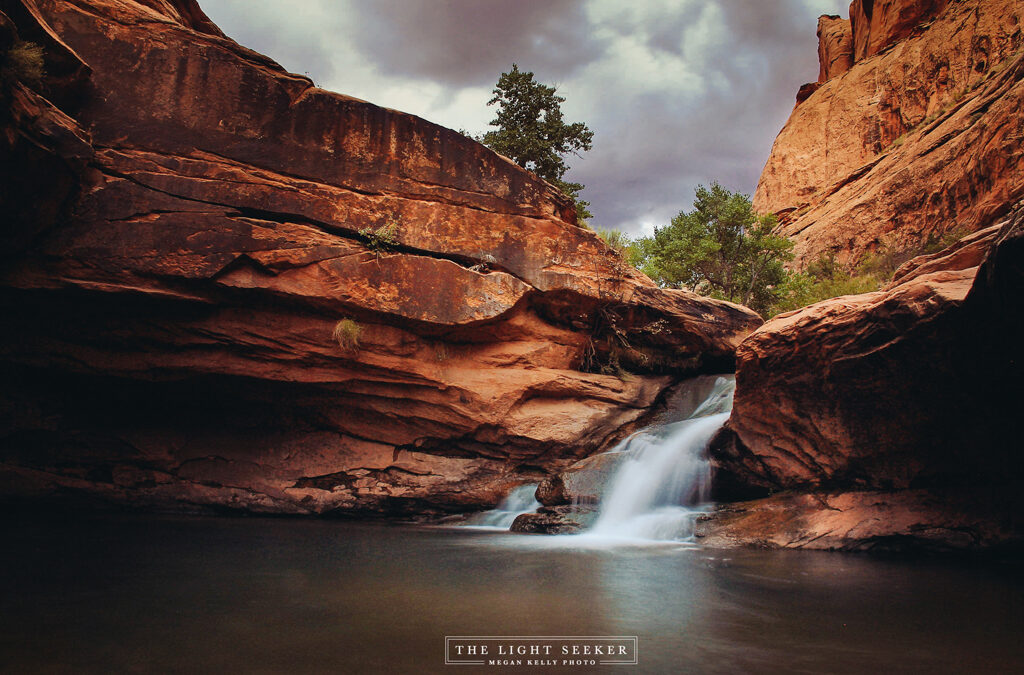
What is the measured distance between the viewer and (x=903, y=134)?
32.4 metres

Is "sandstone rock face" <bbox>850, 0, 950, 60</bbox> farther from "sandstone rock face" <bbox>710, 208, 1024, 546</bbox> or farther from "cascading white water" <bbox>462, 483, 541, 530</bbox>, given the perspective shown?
"cascading white water" <bbox>462, 483, 541, 530</bbox>

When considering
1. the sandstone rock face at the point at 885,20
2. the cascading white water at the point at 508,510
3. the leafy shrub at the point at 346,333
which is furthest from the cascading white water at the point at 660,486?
the sandstone rock face at the point at 885,20

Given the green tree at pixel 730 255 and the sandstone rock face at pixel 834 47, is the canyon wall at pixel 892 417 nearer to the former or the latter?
the green tree at pixel 730 255

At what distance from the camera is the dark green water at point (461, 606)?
2.91 metres

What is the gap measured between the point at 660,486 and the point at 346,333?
254 inches

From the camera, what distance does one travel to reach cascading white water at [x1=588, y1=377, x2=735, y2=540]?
8.14m

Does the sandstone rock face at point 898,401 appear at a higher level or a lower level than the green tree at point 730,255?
lower

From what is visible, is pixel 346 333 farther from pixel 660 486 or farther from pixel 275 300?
pixel 660 486

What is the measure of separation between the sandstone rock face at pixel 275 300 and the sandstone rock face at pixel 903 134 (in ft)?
43.4

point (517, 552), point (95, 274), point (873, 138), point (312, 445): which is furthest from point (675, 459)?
point (873, 138)

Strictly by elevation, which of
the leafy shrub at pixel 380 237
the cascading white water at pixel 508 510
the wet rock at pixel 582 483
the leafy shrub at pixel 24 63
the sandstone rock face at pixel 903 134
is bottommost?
the cascading white water at pixel 508 510

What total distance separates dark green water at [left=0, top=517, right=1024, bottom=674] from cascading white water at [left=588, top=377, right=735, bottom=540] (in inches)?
55.8

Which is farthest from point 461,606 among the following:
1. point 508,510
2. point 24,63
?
point 24,63

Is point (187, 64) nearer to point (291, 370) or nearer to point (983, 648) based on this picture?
Result: point (291, 370)
